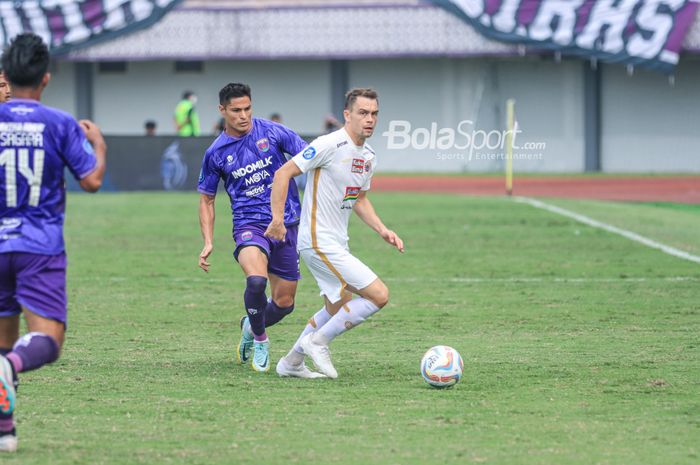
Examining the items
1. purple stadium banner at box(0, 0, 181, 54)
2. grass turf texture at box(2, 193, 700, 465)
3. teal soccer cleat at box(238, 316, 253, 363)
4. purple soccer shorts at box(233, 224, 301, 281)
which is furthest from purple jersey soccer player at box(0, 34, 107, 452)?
purple stadium banner at box(0, 0, 181, 54)

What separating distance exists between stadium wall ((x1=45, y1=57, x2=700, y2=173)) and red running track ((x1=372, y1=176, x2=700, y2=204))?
224 centimetres

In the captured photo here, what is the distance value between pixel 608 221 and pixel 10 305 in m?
Result: 15.6

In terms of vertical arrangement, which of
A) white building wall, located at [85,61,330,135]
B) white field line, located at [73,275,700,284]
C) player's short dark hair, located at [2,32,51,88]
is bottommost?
white field line, located at [73,275,700,284]

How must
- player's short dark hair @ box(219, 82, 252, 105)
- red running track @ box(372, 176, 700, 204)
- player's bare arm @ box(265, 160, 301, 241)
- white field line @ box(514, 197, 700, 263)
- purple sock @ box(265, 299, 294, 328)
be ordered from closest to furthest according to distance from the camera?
player's bare arm @ box(265, 160, 301, 241) → player's short dark hair @ box(219, 82, 252, 105) → purple sock @ box(265, 299, 294, 328) → white field line @ box(514, 197, 700, 263) → red running track @ box(372, 176, 700, 204)

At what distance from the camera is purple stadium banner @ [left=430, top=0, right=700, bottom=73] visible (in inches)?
1331

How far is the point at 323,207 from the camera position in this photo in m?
8.55

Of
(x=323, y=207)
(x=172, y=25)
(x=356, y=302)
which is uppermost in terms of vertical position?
(x=172, y=25)

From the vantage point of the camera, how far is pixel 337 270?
27.8 ft

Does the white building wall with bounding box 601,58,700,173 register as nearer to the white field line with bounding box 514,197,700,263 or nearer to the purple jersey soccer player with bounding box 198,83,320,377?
the white field line with bounding box 514,197,700,263

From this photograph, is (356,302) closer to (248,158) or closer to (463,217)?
(248,158)

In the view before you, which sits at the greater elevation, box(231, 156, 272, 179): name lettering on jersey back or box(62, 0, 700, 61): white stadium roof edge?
box(62, 0, 700, 61): white stadium roof edge

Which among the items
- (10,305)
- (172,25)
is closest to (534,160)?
(172,25)

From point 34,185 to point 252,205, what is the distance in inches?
119

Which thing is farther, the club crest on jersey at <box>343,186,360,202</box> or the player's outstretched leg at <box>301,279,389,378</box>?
the club crest on jersey at <box>343,186,360,202</box>
